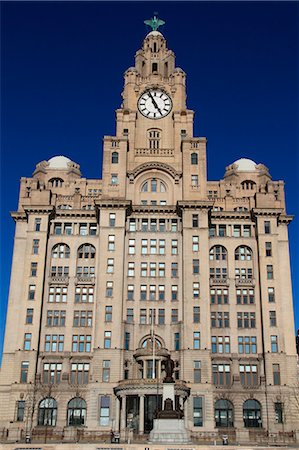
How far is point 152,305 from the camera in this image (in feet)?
301

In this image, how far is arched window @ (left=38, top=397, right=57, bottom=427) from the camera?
276ft

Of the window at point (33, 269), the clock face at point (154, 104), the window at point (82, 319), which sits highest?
the clock face at point (154, 104)

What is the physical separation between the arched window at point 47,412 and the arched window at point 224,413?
25.7m

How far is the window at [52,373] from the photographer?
87125 mm

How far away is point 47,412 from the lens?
279 feet

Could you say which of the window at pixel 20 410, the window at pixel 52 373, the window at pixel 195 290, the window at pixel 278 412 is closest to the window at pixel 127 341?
the window at pixel 52 373

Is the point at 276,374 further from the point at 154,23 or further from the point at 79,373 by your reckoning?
the point at 154,23

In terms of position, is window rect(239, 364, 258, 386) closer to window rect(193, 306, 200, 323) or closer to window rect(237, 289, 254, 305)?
window rect(193, 306, 200, 323)

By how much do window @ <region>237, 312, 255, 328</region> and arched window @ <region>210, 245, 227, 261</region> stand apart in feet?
34.6

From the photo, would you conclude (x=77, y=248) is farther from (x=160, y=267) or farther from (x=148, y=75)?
(x=148, y=75)

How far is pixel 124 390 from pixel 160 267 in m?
23.2

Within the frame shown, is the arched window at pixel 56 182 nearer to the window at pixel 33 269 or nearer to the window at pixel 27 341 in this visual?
the window at pixel 33 269

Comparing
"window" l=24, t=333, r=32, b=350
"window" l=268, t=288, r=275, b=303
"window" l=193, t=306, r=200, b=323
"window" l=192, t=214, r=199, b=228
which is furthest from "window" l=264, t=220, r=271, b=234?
"window" l=24, t=333, r=32, b=350

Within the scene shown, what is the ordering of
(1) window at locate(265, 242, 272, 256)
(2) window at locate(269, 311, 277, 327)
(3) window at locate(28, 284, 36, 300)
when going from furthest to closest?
(1) window at locate(265, 242, 272, 256) → (3) window at locate(28, 284, 36, 300) → (2) window at locate(269, 311, 277, 327)
